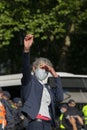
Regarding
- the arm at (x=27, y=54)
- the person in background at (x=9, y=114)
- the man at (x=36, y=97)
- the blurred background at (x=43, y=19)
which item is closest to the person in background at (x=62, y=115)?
the person in background at (x=9, y=114)

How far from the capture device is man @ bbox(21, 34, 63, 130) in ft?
22.3

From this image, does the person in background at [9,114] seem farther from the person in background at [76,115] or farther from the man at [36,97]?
the man at [36,97]

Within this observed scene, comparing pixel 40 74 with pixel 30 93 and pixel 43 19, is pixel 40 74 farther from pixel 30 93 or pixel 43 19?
pixel 43 19

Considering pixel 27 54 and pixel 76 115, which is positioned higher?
pixel 27 54

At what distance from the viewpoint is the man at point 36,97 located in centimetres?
679

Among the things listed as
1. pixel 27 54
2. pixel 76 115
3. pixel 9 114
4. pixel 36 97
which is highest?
pixel 27 54

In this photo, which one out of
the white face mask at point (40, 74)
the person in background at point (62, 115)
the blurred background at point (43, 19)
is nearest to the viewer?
the white face mask at point (40, 74)

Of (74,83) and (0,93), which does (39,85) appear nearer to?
(0,93)

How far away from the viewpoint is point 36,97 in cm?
693

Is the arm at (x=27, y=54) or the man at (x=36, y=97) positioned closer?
the arm at (x=27, y=54)

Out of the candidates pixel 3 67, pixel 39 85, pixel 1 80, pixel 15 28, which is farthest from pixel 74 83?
pixel 3 67

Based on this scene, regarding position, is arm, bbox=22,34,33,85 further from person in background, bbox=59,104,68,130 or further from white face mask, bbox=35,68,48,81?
person in background, bbox=59,104,68,130

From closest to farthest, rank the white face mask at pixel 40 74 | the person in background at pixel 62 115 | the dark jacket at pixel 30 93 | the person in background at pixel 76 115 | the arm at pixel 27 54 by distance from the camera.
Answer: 1. the arm at pixel 27 54
2. the dark jacket at pixel 30 93
3. the white face mask at pixel 40 74
4. the person in background at pixel 62 115
5. the person in background at pixel 76 115

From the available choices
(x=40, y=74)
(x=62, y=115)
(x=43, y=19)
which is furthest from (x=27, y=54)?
(x=43, y=19)
